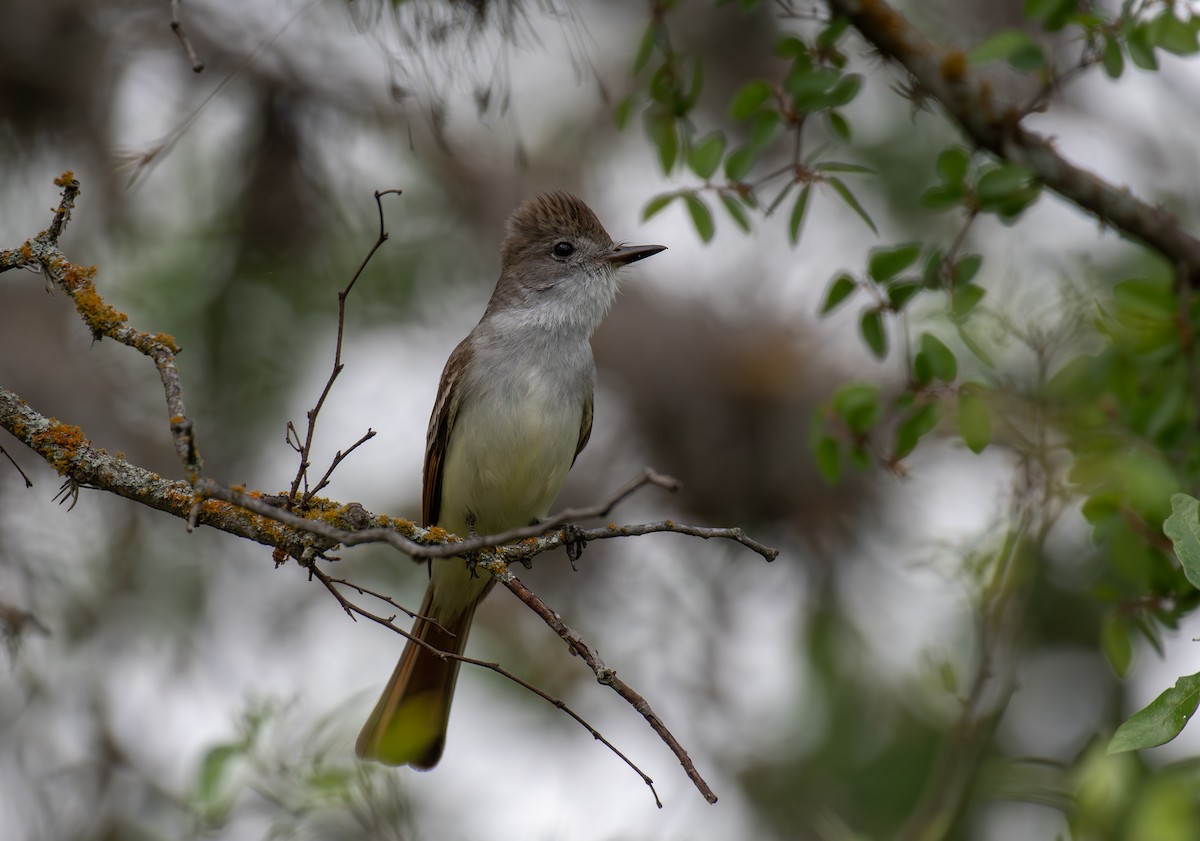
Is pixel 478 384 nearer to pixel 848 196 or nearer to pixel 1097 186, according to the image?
pixel 848 196

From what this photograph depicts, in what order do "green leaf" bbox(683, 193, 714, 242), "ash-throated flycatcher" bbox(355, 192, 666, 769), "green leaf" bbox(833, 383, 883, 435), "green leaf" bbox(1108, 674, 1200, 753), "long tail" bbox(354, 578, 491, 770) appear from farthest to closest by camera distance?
"ash-throated flycatcher" bbox(355, 192, 666, 769) < "long tail" bbox(354, 578, 491, 770) < "green leaf" bbox(683, 193, 714, 242) < "green leaf" bbox(833, 383, 883, 435) < "green leaf" bbox(1108, 674, 1200, 753)

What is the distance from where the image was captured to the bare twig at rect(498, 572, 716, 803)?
2.53m

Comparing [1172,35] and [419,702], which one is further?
[419,702]

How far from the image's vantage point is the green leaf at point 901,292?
130 inches

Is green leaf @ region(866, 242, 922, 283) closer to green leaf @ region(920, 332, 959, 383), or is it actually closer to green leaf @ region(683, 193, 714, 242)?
green leaf @ region(920, 332, 959, 383)

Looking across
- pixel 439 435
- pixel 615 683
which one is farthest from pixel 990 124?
pixel 439 435

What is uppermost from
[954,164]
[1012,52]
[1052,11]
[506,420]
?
[506,420]

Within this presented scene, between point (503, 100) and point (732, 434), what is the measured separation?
3.35m

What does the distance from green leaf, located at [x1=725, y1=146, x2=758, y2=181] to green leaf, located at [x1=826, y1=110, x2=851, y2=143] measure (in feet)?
0.72

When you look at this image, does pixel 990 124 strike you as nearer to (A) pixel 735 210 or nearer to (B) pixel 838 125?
(B) pixel 838 125

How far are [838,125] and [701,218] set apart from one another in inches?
18.8

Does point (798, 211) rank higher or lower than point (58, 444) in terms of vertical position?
higher

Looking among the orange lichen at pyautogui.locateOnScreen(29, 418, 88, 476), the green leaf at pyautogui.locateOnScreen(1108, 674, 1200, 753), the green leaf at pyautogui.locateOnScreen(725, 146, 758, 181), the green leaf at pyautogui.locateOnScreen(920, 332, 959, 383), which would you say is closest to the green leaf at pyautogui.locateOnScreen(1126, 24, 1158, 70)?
the green leaf at pyautogui.locateOnScreen(920, 332, 959, 383)

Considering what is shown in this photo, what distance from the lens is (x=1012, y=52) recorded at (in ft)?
Answer: 9.85
